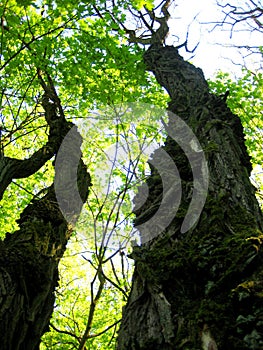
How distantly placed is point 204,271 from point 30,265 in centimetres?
242

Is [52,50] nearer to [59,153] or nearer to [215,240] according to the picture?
[59,153]

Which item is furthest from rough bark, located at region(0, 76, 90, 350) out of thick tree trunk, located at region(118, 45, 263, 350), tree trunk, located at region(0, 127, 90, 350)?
thick tree trunk, located at region(118, 45, 263, 350)

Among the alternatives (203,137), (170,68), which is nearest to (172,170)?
(203,137)

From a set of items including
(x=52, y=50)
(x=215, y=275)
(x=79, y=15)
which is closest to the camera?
(x=215, y=275)

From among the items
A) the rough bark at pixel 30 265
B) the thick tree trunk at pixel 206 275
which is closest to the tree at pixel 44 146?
the rough bark at pixel 30 265

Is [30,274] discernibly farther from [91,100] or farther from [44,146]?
[91,100]

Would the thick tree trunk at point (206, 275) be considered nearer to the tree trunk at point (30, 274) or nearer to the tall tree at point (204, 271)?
the tall tree at point (204, 271)

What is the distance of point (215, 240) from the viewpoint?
8.70 ft

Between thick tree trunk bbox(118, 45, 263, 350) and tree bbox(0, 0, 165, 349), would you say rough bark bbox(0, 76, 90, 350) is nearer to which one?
tree bbox(0, 0, 165, 349)

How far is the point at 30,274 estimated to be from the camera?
411cm

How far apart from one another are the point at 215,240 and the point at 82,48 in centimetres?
678

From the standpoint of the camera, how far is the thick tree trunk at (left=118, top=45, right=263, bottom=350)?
6.57ft

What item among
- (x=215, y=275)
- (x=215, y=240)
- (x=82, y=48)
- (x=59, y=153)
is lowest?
(x=215, y=275)

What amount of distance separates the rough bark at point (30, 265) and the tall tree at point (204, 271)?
1522 millimetres
